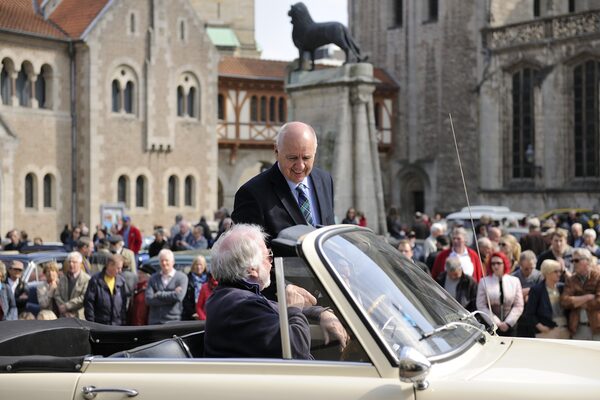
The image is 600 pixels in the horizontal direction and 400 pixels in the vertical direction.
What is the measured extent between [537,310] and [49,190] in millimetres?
30710

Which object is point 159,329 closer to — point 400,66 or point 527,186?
point 527,186

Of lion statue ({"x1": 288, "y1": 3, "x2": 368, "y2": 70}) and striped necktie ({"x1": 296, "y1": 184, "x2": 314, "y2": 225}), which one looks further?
lion statue ({"x1": 288, "y1": 3, "x2": 368, "y2": 70})

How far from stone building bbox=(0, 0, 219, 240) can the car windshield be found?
32909 millimetres

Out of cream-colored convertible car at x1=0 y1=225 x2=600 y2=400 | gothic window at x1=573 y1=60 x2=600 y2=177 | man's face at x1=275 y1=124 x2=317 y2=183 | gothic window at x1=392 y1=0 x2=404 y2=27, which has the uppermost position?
gothic window at x1=392 y1=0 x2=404 y2=27

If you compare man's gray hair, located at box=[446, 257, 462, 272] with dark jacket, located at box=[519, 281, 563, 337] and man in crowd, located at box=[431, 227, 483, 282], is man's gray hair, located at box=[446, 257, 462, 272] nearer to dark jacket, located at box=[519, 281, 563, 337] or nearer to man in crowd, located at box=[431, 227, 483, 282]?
dark jacket, located at box=[519, 281, 563, 337]

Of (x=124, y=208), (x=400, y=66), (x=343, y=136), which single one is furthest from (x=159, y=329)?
(x=400, y=66)

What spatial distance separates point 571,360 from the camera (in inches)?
182

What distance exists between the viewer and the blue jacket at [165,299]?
1188 centimetres

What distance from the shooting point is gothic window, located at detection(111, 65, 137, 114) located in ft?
132

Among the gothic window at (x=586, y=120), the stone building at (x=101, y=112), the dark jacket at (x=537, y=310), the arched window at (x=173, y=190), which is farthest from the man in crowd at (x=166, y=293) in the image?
the gothic window at (x=586, y=120)

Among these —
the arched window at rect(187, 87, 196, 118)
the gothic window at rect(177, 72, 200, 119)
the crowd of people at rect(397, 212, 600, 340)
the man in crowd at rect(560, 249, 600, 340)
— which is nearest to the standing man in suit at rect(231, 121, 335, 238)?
the crowd of people at rect(397, 212, 600, 340)

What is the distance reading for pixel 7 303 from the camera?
40.0ft

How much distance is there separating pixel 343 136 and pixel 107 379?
18.5m

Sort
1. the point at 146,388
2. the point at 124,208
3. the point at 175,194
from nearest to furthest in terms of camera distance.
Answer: the point at 146,388 → the point at 124,208 → the point at 175,194
